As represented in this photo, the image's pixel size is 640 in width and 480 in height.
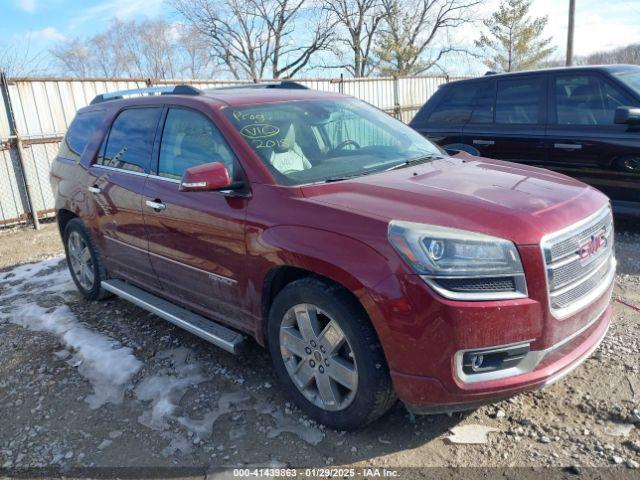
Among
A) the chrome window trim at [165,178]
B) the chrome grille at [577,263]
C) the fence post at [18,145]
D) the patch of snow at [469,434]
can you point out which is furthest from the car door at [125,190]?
the fence post at [18,145]

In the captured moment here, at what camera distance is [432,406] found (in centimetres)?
249

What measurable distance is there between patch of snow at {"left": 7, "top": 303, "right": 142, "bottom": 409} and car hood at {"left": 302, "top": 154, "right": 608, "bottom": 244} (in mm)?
1951

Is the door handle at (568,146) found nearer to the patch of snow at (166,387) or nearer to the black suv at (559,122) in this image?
the black suv at (559,122)

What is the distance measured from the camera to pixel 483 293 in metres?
2.36

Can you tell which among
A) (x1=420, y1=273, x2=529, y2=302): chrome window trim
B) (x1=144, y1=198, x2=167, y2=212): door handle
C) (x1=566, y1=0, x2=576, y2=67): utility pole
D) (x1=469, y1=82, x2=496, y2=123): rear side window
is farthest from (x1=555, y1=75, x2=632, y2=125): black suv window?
(x1=566, y1=0, x2=576, y2=67): utility pole

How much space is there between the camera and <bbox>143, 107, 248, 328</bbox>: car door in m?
3.24

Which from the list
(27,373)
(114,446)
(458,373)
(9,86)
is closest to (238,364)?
(114,446)

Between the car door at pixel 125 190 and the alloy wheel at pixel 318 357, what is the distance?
1580 millimetres

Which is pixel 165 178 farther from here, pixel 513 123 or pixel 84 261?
pixel 513 123

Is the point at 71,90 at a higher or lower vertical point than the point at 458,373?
higher

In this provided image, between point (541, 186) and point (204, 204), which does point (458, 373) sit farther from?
point (204, 204)

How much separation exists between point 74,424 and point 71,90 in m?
7.74

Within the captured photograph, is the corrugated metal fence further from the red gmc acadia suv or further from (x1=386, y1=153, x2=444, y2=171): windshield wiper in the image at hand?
(x1=386, y1=153, x2=444, y2=171): windshield wiper

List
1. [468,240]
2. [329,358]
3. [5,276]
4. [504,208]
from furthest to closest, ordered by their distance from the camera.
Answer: [5,276] < [329,358] < [504,208] < [468,240]
